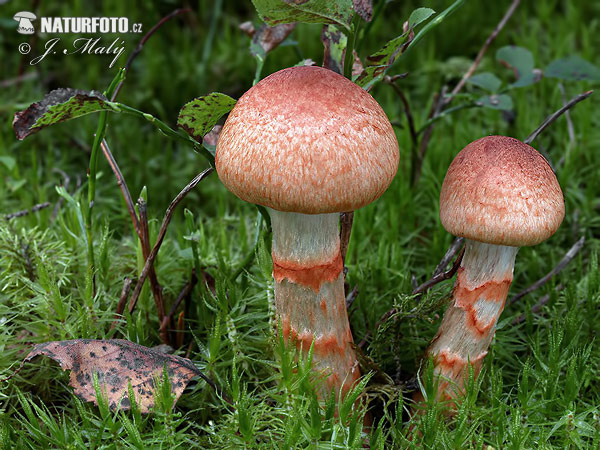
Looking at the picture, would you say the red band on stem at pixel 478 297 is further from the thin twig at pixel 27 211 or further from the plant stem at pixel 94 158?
the thin twig at pixel 27 211

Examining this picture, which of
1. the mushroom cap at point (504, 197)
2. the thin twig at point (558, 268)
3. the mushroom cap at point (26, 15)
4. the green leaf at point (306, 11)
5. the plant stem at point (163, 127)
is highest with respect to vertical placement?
the green leaf at point (306, 11)

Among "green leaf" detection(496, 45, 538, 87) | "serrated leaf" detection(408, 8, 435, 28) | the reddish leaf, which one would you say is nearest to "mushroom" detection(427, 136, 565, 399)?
"serrated leaf" detection(408, 8, 435, 28)

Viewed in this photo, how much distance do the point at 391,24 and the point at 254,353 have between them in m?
3.17

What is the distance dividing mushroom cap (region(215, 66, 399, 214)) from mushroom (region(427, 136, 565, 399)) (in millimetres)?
278


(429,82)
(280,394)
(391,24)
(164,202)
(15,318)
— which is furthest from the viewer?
(391,24)

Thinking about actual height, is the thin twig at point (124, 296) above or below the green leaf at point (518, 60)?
below

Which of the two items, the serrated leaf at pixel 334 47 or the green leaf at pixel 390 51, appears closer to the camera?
the green leaf at pixel 390 51

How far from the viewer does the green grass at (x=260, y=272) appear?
5.86 ft

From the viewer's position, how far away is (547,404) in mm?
1918

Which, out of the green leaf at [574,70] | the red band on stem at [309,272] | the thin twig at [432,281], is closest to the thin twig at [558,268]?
the thin twig at [432,281]

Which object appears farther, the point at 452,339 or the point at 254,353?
the point at 254,353

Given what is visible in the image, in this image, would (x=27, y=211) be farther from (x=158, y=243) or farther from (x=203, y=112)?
(x=203, y=112)

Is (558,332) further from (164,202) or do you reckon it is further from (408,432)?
(164,202)

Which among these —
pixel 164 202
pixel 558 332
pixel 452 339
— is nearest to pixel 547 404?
pixel 558 332
